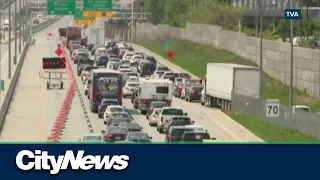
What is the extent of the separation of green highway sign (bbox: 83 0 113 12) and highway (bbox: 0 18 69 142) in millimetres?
12507

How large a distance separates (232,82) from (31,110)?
40.0 feet

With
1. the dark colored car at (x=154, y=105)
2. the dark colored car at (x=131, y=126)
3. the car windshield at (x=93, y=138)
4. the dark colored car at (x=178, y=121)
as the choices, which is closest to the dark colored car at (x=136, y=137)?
the car windshield at (x=93, y=138)

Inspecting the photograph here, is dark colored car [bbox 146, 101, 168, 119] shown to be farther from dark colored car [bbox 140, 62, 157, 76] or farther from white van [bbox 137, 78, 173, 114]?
dark colored car [bbox 140, 62, 157, 76]

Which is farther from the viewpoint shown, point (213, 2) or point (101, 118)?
point (213, 2)

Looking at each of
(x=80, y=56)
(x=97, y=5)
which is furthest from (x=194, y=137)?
(x=97, y=5)

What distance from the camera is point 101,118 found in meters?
64.1

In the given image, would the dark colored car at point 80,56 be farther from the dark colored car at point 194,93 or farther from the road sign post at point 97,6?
the dark colored car at point 194,93

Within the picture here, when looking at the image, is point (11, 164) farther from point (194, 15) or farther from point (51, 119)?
point (194, 15)

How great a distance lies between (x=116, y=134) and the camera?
47.1 meters

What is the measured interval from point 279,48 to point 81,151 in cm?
6234

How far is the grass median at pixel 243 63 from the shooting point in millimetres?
49812

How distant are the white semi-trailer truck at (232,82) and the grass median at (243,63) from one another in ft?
10.7

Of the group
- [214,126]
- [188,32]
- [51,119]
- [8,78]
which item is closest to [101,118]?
[51,119]

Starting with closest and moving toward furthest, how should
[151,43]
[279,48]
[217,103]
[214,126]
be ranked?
[214,126]
[217,103]
[279,48]
[151,43]
